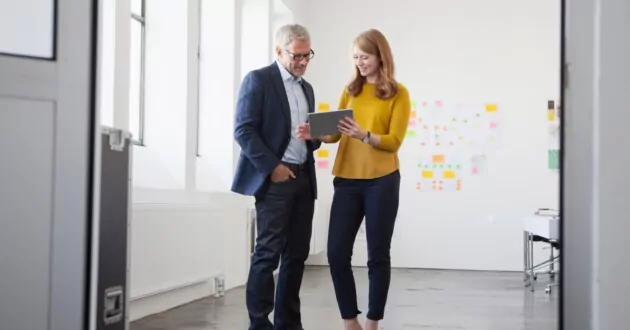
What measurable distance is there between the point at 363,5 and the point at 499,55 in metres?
1.52

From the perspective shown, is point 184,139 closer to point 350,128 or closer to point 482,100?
point 350,128

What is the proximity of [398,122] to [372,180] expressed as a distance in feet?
0.90

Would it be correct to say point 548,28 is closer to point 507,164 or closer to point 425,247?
point 507,164

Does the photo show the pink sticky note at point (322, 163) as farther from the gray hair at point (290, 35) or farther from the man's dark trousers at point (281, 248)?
the gray hair at point (290, 35)

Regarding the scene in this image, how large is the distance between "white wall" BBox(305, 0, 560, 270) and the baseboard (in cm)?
285

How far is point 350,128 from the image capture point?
292 centimetres

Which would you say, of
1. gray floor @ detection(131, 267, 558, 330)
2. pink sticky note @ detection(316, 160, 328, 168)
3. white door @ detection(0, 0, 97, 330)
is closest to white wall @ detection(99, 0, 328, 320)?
gray floor @ detection(131, 267, 558, 330)

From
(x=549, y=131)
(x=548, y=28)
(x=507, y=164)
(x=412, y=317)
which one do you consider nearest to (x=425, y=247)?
(x=507, y=164)

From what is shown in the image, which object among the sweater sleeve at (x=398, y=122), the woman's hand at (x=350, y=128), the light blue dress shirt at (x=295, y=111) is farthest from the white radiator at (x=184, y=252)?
the sweater sleeve at (x=398, y=122)

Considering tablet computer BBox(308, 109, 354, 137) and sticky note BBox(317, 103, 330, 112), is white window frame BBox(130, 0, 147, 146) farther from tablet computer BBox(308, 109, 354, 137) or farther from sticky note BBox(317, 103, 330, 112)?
sticky note BBox(317, 103, 330, 112)

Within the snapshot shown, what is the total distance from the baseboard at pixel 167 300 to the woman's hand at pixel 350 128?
1684 millimetres

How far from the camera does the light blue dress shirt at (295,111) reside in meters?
3.08

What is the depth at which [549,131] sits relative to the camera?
7426 millimetres

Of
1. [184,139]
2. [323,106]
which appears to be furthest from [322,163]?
[184,139]
